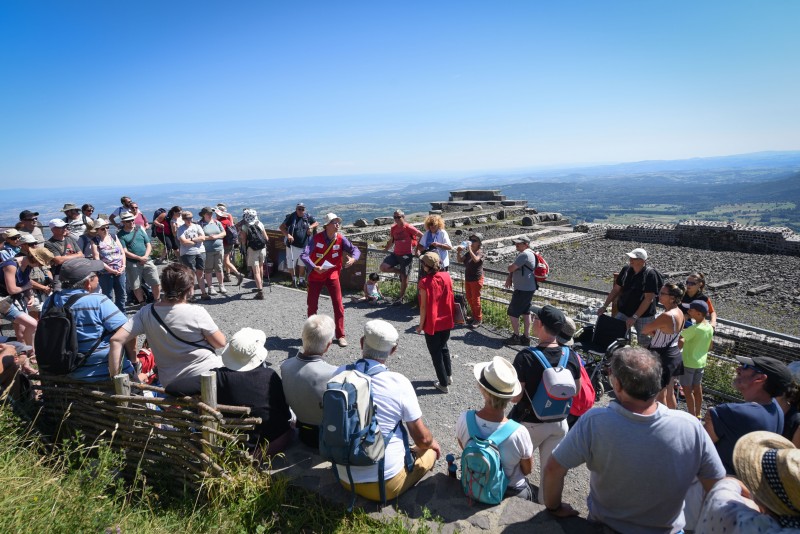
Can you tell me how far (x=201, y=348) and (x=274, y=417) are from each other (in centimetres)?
106

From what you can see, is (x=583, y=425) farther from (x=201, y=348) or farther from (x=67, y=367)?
(x=67, y=367)

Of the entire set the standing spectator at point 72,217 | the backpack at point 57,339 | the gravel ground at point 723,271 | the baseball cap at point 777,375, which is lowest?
the gravel ground at point 723,271

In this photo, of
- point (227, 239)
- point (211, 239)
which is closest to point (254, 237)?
point (211, 239)

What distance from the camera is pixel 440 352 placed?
20.8ft

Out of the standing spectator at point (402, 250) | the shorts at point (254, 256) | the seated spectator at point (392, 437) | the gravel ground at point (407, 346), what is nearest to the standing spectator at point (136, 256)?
the gravel ground at point (407, 346)

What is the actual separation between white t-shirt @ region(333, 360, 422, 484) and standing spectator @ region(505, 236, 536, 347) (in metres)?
4.91

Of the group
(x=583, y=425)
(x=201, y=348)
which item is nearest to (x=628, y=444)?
(x=583, y=425)

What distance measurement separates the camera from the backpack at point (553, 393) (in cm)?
367

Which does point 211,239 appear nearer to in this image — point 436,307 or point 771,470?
point 436,307

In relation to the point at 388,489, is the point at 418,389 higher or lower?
lower

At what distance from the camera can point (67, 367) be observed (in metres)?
4.30

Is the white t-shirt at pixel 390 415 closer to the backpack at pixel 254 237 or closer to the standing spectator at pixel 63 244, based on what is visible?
the standing spectator at pixel 63 244

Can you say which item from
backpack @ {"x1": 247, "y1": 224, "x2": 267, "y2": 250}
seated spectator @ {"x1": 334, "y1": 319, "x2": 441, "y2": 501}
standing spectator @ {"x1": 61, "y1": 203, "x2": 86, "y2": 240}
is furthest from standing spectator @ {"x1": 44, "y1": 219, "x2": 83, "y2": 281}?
seated spectator @ {"x1": 334, "y1": 319, "x2": 441, "y2": 501}

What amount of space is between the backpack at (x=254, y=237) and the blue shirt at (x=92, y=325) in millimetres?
5857
